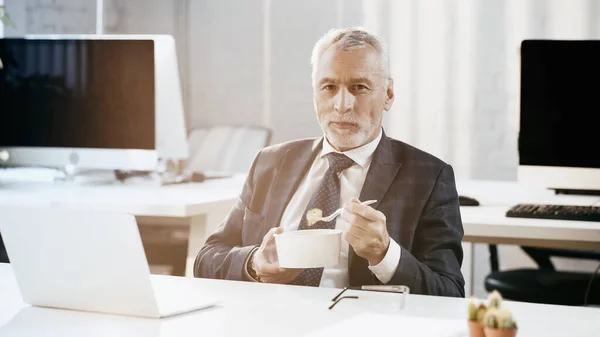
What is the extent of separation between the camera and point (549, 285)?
2.67m

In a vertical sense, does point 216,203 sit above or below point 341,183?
below

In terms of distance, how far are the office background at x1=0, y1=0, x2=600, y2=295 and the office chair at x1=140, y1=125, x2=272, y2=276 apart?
109 centimetres

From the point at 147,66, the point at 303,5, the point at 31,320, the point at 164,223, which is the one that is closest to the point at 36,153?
the point at 147,66

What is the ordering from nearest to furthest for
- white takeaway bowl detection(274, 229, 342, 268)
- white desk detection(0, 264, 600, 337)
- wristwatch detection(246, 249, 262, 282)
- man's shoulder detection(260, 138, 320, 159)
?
white desk detection(0, 264, 600, 337) < white takeaway bowl detection(274, 229, 342, 268) < wristwatch detection(246, 249, 262, 282) < man's shoulder detection(260, 138, 320, 159)

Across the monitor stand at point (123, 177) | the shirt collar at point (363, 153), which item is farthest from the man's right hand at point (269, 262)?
the monitor stand at point (123, 177)

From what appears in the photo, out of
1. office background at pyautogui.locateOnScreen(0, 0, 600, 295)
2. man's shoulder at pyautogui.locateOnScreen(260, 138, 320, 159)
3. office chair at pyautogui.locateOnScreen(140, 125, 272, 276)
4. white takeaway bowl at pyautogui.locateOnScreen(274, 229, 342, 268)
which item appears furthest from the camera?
office background at pyautogui.locateOnScreen(0, 0, 600, 295)

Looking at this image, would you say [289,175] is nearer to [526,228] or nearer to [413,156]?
A: [413,156]

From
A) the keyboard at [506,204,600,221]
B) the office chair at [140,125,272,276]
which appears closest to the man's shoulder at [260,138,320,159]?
the keyboard at [506,204,600,221]

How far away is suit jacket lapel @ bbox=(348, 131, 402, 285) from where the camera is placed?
167cm

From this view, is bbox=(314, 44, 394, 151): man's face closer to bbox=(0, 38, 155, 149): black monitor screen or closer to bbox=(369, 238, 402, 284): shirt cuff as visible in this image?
bbox=(369, 238, 402, 284): shirt cuff

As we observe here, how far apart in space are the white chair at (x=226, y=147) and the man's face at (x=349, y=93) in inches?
71.0

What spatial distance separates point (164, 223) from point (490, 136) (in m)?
1.79

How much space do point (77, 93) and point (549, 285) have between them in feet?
5.73

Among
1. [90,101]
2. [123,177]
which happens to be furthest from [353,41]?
[123,177]
